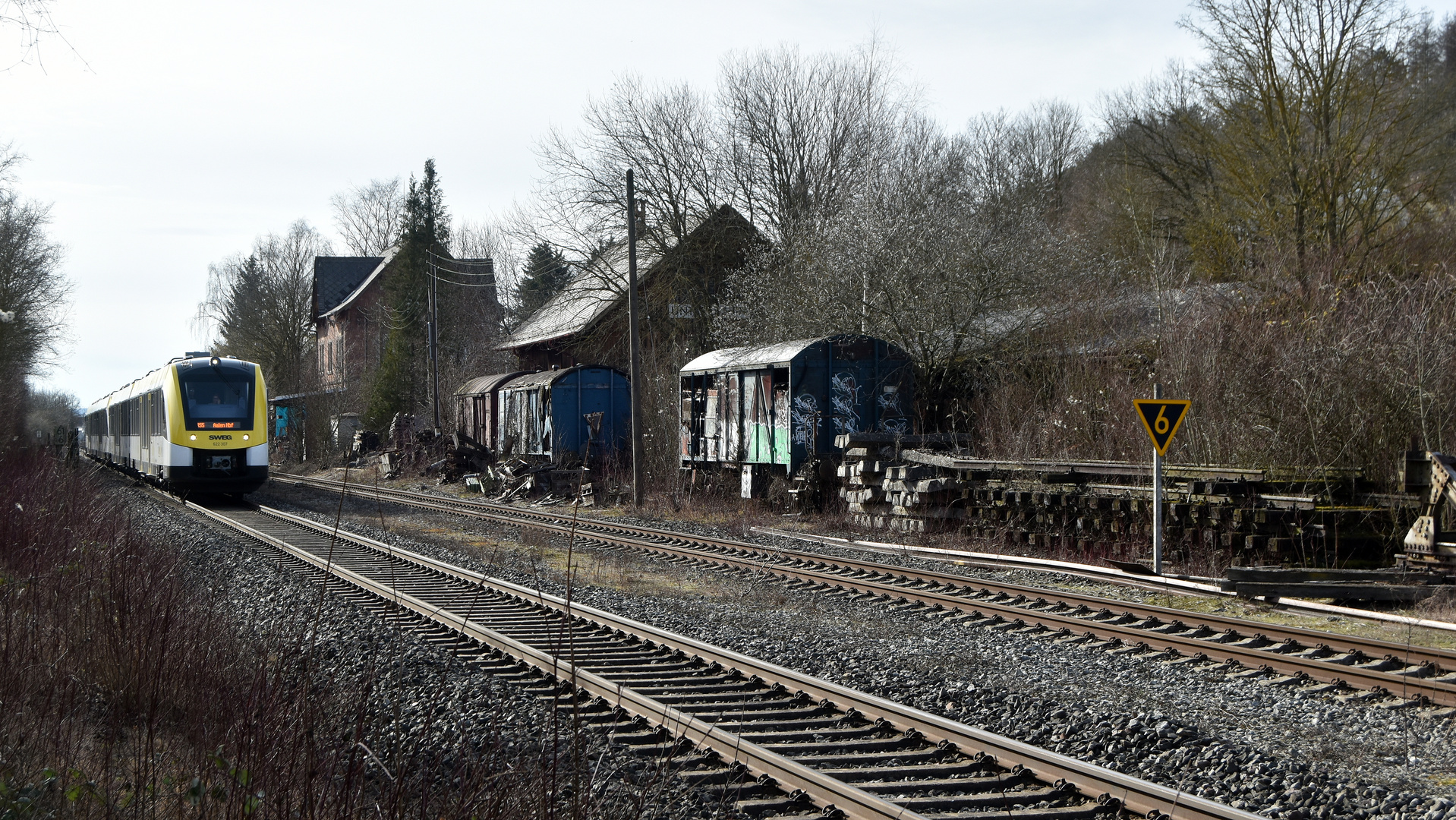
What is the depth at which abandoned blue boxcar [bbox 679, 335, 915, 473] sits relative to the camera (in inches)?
787

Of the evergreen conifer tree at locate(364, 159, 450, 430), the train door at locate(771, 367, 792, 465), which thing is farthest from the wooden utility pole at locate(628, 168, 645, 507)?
the evergreen conifer tree at locate(364, 159, 450, 430)

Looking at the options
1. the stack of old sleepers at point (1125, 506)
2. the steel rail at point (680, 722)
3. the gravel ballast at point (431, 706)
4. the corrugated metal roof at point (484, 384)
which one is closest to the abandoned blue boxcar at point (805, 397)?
the stack of old sleepers at point (1125, 506)

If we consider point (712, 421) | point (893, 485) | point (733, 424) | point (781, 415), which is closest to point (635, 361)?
point (712, 421)

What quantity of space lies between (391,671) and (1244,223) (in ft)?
81.3

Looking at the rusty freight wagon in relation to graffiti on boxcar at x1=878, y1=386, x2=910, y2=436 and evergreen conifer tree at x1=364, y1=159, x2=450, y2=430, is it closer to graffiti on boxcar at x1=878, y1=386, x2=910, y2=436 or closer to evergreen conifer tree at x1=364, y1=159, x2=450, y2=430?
evergreen conifer tree at x1=364, y1=159, x2=450, y2=430

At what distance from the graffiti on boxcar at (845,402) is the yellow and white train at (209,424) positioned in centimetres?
1251

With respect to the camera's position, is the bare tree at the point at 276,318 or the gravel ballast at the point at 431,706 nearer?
the gravel ballast at the point at 431,706

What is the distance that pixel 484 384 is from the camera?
3584 cm

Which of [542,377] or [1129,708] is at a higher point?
[542,377]

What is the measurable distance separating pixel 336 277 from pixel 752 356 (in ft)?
188

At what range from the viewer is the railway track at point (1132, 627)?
7.21 metres

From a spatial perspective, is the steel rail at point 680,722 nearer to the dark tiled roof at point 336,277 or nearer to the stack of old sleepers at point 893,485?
the stack of old sleepers at point 893,485

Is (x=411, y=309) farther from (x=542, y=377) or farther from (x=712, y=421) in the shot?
(x=712, y=421)

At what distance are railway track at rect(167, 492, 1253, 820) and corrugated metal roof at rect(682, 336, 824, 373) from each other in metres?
10.8
